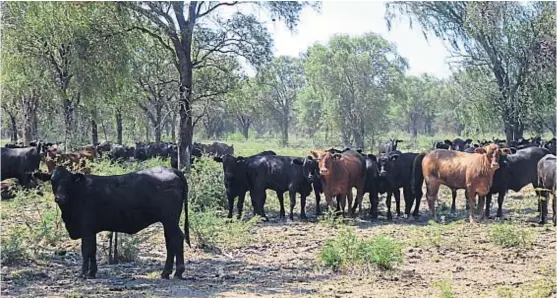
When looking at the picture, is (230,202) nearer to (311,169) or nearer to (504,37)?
(311,169)

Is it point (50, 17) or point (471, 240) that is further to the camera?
point (50, 17)

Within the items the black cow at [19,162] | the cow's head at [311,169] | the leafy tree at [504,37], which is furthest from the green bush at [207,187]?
the leafy tree at [504,37]

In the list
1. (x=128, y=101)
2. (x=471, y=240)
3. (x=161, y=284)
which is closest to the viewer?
(x=161, y=284)

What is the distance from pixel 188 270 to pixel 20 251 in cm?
248

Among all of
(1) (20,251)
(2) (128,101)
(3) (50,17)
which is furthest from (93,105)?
(1) (20,251)

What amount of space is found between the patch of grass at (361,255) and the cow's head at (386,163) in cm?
597

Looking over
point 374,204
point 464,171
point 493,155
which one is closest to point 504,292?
point 493,155

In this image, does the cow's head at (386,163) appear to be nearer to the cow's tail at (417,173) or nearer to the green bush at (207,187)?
the cow's tail at (417,173)

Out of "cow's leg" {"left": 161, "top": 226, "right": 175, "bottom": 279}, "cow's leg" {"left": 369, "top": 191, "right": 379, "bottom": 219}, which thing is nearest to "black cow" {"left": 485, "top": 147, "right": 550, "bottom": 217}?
"cow's leg" {"left": 369, "top": 191, "right": 379, "bottom": 219}

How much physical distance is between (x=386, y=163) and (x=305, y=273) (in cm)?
680

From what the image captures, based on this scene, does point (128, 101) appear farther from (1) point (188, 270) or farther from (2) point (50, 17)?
(1) point (188, 270)

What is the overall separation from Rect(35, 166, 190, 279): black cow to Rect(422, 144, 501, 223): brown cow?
7.54 m

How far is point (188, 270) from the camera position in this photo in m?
9.70

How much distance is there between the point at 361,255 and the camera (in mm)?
9492
